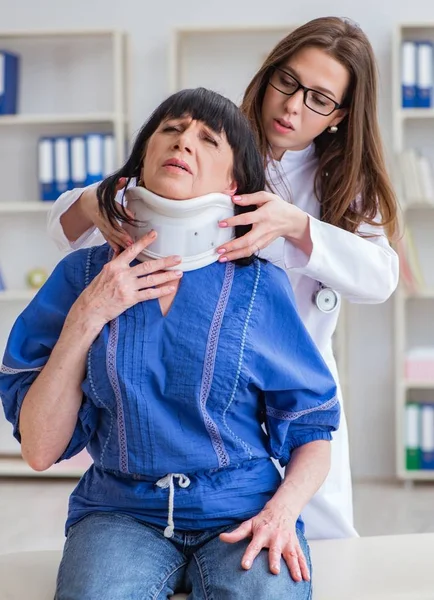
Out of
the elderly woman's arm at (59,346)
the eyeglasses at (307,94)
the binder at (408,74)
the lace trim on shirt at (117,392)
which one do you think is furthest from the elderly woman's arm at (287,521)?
the binder at (408,74)

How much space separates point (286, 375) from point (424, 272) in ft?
10.5

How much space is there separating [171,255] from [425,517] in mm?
2631

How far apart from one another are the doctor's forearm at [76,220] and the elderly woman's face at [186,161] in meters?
0.29

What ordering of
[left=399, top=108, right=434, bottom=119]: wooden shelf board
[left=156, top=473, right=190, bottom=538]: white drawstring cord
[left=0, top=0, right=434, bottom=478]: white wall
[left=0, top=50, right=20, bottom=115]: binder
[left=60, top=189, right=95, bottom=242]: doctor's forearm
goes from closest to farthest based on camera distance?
[left=156, top=473, right=190, bottom=538]: white drawstring cord, [left=60, top=189, right=95, bottom=242]: doctor's forearm, [left=399, top=108, right=434, bottom=119]: wooden shelf board, [left=0, top=50, right=20, bottom=115]: binder, [left=0, top=0, right=434, bottom=478]: white wall

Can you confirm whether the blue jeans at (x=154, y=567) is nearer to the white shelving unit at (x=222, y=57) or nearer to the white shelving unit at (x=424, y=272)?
the white shelving unit at (x=424, y=272)

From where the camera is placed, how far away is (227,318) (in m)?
1.37

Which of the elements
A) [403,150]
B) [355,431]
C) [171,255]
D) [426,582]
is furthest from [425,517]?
[171,255]

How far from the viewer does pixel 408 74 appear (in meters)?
4.15

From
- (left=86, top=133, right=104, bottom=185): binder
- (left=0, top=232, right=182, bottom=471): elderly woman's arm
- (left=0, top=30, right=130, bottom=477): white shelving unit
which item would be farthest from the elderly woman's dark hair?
(left=0, top=30, right=130, bottom=477): white shelving unit

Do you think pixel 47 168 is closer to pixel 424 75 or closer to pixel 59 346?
pixel 424 75

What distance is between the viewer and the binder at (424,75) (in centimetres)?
412

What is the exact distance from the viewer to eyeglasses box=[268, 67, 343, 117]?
174 centimetres

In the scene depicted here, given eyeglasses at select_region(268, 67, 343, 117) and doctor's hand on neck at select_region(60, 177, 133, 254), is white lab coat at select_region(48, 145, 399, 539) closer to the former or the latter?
doctor's hand on neck at select_region(60, 177, 133, 254)

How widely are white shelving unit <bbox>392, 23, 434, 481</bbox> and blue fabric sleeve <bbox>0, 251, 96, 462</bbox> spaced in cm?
288
